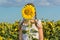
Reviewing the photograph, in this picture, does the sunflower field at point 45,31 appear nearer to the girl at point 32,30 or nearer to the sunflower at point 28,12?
the girl at point 32,30

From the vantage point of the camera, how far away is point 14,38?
26.7 ft

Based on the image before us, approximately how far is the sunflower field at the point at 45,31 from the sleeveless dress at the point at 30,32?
6.26 ft

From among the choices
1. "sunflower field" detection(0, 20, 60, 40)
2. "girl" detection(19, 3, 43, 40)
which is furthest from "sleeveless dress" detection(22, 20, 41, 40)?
"sunflower field" detection(0, 20, 60, 40)

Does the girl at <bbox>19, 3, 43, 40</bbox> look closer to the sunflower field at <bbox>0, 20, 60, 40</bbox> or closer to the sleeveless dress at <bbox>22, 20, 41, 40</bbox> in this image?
the sleeveless dress at <bbox>22, 20, 41, 40</bbox>

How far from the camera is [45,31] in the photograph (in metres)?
8.26

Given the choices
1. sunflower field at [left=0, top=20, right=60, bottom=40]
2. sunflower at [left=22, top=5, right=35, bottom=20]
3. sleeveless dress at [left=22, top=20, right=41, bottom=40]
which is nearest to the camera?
sunflower at [left=22, top=5, right=35, bottom=20]

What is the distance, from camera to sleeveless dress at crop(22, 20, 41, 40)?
19.4 feet

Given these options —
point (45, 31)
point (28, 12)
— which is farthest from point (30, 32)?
point (45, 31)

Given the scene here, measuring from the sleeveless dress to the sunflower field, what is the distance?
6.26 feet

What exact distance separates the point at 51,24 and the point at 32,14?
3.13 metres

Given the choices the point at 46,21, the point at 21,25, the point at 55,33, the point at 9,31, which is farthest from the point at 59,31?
the point at 21,25

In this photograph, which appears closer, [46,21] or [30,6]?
[30,6]

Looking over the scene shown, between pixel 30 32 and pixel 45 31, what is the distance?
239 centimetres

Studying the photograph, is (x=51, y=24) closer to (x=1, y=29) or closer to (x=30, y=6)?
(x=1, y=29)
